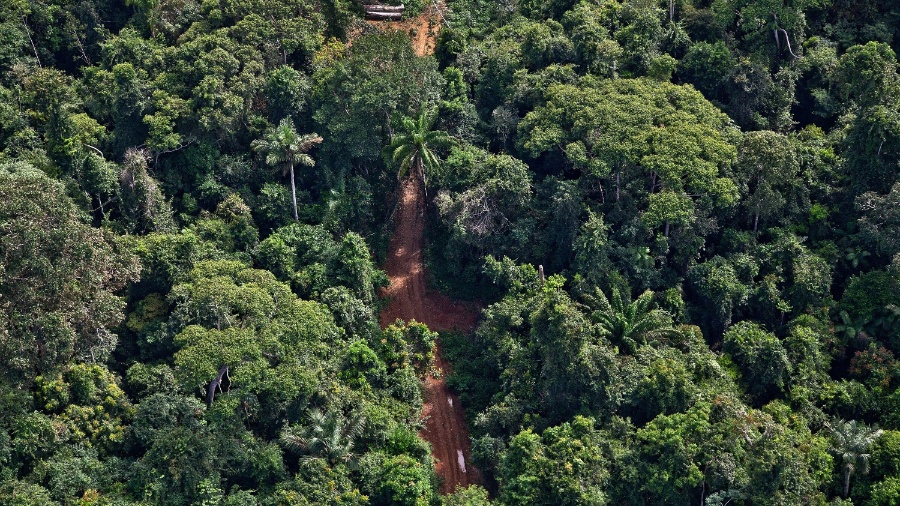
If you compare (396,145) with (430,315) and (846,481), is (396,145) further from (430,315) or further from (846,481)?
(846,481)

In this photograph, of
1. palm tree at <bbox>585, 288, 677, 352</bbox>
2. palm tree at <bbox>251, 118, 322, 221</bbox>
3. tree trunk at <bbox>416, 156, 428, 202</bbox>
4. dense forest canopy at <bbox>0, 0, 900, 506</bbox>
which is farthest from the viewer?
tree trunk at <bbox>416, 156, 428, 202</bbox>

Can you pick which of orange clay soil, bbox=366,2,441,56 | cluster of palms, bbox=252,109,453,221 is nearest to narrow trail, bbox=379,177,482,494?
cluster of palms, bbox=252,109,453,221

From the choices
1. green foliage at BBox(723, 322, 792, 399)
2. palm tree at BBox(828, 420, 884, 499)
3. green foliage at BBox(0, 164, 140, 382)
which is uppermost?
green foliage at BBox(0, 164, 140, 382)

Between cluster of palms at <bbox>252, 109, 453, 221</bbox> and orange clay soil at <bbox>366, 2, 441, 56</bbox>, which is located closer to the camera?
cluster of palms at <bbox>252, 109, 453, 221</bbox>

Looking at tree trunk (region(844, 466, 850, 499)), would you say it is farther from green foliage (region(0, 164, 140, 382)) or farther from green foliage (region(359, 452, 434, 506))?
green foliage (region(0, 164, 140, 382))

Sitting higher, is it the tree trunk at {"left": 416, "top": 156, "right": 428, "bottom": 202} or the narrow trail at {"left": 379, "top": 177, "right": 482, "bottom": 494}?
the tree trunk at {"left": 416, "top": 156, "right": 428, "bottom": 202}

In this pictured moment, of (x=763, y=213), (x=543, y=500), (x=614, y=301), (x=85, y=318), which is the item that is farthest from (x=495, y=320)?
(x=85, y=318)

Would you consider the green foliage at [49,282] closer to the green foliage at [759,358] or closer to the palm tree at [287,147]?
the palm tree at [287,147]
